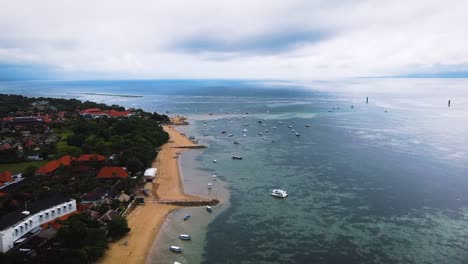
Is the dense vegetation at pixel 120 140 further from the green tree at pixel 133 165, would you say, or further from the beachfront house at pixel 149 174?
the beachfront house at pixel 149 174

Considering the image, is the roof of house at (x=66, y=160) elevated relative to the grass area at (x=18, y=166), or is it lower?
elevated

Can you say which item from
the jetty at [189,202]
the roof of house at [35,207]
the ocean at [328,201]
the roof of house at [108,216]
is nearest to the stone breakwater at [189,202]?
the jetty at [189,202]

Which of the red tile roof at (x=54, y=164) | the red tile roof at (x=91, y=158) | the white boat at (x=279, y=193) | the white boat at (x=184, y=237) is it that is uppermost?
the red tile roof at (x=91, y=158)

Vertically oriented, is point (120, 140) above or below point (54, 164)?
above

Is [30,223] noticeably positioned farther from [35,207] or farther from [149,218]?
[149,218]

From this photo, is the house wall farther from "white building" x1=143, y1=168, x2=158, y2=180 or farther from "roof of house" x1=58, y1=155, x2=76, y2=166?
"roof of house" x1=58, y1=155, x2=76, y2=166

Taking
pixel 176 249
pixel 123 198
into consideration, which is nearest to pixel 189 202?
pixel 123 198

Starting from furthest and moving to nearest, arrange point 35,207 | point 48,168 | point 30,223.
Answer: point 48,168
point 35,207
point 30,223

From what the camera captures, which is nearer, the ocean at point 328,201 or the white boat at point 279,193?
the ocean at point 328,201
